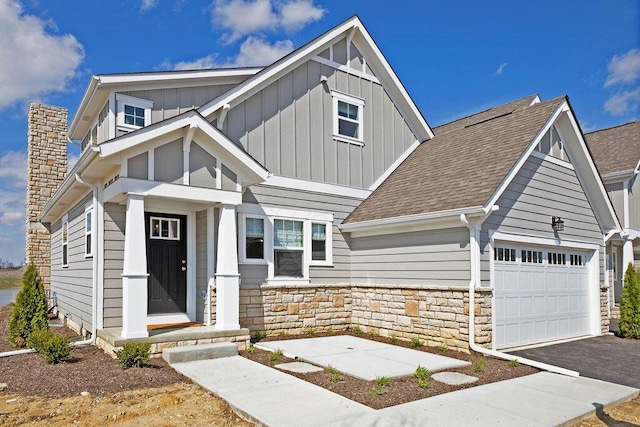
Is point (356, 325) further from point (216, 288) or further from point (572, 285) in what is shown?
point (572, 285)

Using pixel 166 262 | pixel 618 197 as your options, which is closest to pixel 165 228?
pixel 166 262

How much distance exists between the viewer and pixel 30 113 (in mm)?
17906

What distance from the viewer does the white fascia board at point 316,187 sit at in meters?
10.9

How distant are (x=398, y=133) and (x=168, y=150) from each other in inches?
285

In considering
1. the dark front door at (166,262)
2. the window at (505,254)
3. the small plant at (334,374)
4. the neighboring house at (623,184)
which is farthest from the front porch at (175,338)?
the neighboring house at (623,184)

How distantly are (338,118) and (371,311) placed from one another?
188 inches

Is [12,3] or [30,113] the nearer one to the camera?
[12,3]

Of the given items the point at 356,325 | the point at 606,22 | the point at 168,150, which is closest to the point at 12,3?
the point at 168,150

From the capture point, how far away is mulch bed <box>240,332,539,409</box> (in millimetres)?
5907

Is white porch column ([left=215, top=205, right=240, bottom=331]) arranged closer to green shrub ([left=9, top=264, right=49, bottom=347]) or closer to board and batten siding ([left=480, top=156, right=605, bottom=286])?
green shrub ([left=9, top=264, right=49, bottom=347])

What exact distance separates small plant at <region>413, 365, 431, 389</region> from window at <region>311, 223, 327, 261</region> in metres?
4.60

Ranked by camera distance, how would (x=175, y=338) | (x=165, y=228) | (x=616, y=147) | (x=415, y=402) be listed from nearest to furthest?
(x=415, y=402) → (x=175, y=338) → (x=165, y=228) → (x=616, y=147)

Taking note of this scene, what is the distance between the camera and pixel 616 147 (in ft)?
59.6

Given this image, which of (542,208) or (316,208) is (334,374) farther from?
(542,208)
